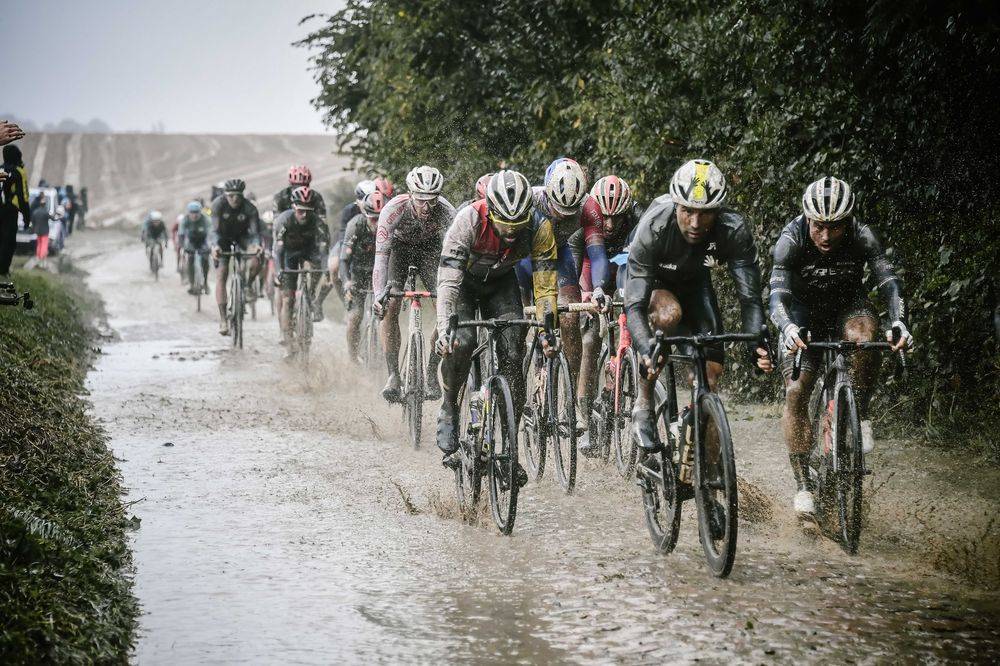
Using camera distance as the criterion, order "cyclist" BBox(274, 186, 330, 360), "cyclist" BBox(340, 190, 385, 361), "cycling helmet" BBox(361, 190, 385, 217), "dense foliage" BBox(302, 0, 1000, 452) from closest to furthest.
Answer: "dense foliage" BBox(302, 0, 1000, 452) < "cycling helmet" BBox(361, 190, 385, 217) < "cyclist" BBox(340, 190, 385, 361) < "cyclist" BBox(274, 186, 330, 360)

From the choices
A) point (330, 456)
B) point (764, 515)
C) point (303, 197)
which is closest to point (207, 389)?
point (303, 197)

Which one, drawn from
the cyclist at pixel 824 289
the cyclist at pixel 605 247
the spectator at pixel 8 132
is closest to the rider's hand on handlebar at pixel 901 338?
the cyclist at pixel 824 289

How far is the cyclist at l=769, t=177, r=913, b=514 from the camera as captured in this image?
6.86m

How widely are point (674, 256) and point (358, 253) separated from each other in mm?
7284

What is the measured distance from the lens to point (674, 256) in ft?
23.1

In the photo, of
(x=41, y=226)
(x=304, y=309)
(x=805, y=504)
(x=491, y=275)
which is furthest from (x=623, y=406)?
(x=41, y=226)

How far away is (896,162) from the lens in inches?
356

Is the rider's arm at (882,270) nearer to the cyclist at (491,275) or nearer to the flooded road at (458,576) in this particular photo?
the flooded road at (458,576)

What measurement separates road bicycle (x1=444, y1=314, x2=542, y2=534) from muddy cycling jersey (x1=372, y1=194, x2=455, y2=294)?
274cm

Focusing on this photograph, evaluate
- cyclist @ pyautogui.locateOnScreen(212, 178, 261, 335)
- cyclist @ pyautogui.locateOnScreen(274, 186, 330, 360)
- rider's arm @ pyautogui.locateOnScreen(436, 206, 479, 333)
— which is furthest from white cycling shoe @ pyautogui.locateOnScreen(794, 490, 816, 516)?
cyclist @ pyautogui.locateOnScreen(212, 178, 261, 335)

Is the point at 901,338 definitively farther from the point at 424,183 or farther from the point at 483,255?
the point at 424,183

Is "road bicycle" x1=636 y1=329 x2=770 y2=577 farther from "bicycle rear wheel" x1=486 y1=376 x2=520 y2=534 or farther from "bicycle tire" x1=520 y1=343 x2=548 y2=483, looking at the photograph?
"bicycle tire" x1=520 y1=343 x2=548 y2=483

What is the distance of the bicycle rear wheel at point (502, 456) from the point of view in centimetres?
713

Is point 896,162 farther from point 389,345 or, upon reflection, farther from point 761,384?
point 389,345
